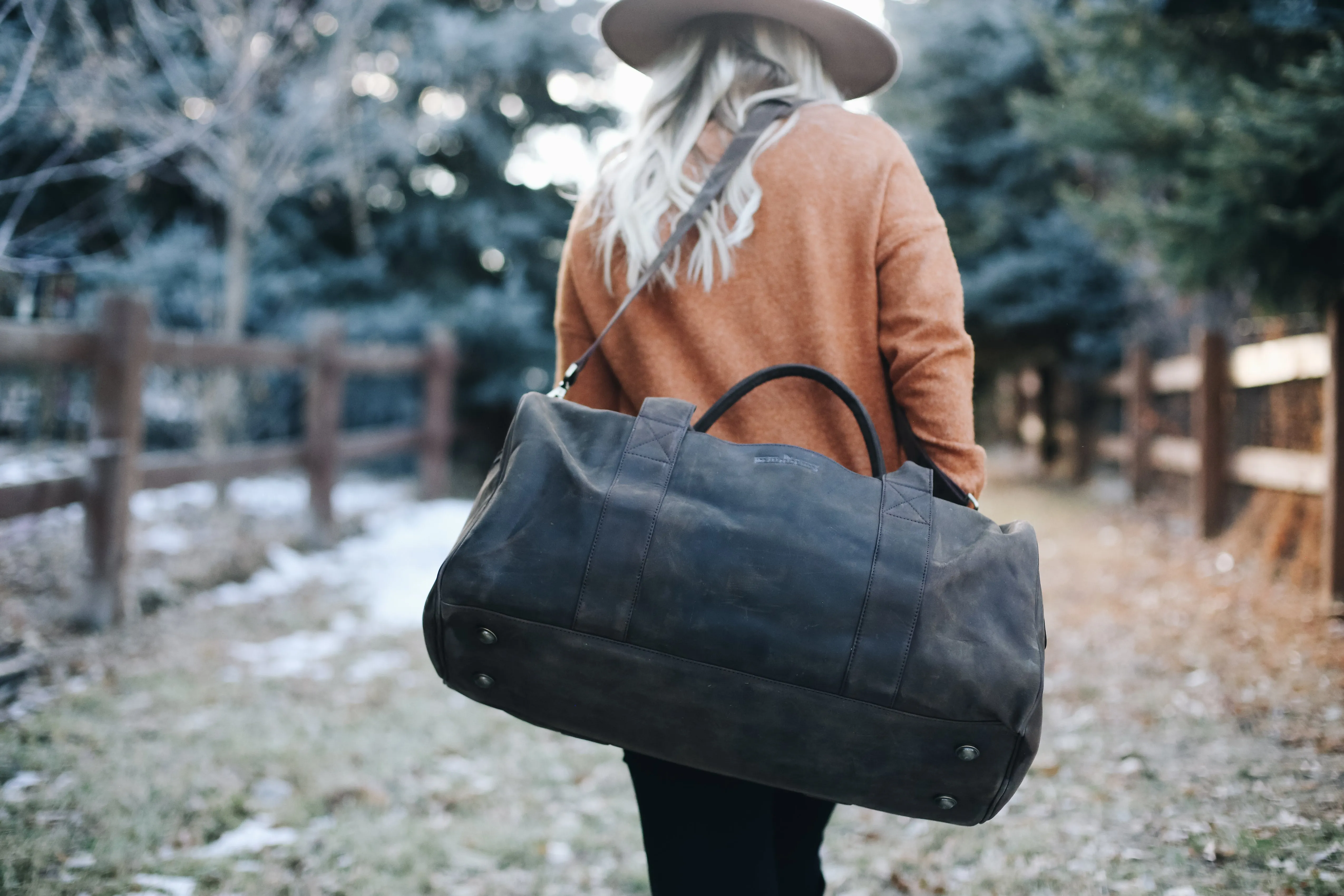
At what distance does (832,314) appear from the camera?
1429 mm

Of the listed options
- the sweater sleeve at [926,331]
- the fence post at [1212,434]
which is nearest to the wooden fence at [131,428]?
the sweater sleeve at [926,331]

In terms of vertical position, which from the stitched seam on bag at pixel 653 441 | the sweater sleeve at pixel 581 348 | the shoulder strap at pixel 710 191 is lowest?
the stitched seam on bag at pixel 653 441

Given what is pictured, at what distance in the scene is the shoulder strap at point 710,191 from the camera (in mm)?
1393

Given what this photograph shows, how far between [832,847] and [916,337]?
5.98 ft

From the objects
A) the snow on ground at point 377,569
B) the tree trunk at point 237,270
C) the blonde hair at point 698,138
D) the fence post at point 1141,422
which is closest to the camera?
the blonde hair at point 698,138

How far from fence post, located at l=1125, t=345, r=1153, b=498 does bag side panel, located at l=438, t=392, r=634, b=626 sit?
794 cm

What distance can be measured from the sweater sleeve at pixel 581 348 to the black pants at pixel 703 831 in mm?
598

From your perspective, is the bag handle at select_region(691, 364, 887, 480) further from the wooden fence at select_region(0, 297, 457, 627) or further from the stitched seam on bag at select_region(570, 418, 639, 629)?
the wooden fence at select_region(0, 297, 457, 627)

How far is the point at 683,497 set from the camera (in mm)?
1229

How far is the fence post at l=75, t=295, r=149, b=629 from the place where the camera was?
3938 mm

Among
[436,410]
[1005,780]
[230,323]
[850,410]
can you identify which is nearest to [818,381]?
[850,410]

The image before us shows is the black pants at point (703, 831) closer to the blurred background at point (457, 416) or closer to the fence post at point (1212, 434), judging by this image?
the blurred background at point (457, 416)

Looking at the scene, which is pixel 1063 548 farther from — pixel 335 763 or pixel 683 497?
pixel 683 497

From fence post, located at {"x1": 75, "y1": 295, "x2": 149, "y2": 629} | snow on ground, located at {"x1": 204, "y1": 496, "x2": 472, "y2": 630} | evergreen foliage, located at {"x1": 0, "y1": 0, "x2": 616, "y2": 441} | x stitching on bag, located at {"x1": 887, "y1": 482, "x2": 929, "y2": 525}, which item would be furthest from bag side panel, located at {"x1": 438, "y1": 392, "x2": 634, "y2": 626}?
evergreen foliage, located at {"x1": 0, "y1": 0, "x2": 616, "y2": 441}
